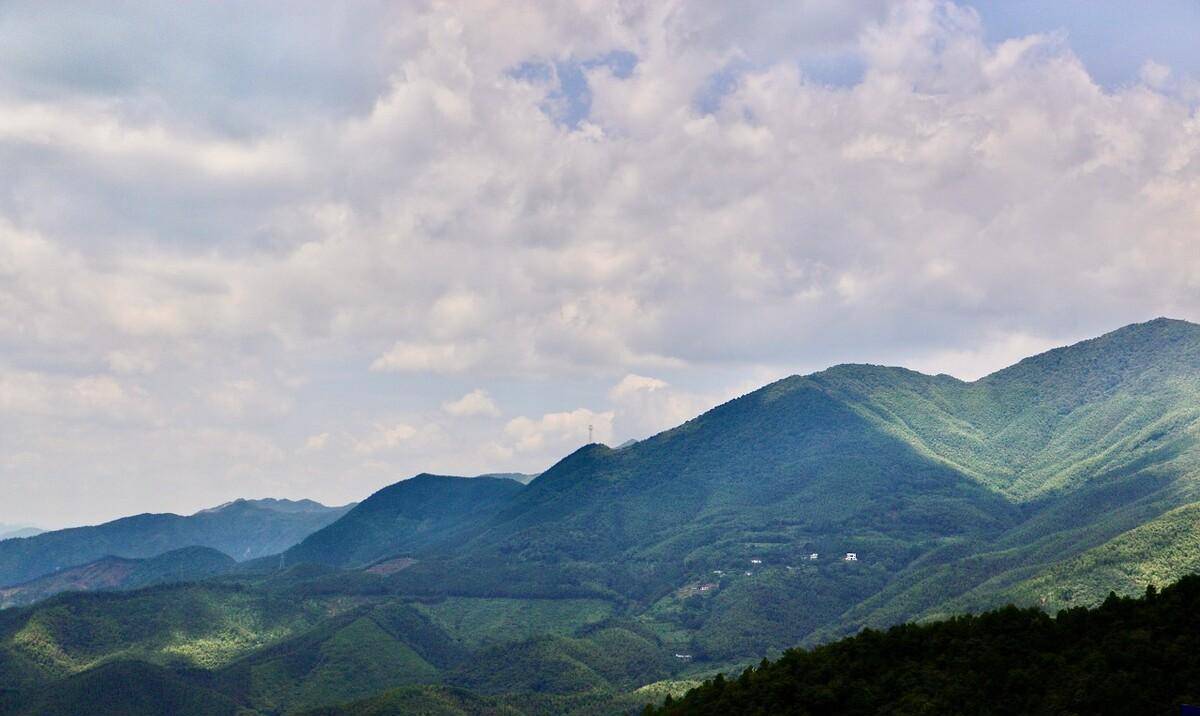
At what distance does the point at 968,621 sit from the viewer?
13800 cm

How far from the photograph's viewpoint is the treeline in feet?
350

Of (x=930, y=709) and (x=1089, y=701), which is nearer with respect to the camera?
(x=1089, y=701)

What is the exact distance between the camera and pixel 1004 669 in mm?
121188

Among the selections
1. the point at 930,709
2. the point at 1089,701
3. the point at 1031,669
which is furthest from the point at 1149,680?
the point at 930,709

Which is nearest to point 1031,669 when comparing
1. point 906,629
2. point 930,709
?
point 930,709

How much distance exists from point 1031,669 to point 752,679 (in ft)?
123

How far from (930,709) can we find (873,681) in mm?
15322

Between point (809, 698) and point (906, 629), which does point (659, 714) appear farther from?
point (906, 629)

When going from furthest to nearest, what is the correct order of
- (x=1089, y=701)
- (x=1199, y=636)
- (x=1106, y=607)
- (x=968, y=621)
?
(x=968, y=621) → (x=1106, y=607) → (x=1199, y=636) → (x=1089, y=701)

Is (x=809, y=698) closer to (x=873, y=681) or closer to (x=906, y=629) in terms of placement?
(x=873, y=681)

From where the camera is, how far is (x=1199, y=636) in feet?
367

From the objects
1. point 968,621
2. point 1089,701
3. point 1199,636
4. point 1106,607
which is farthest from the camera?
point 968,621

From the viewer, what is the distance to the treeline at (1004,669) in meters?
107

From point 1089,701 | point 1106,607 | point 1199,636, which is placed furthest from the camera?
point 1106,607
